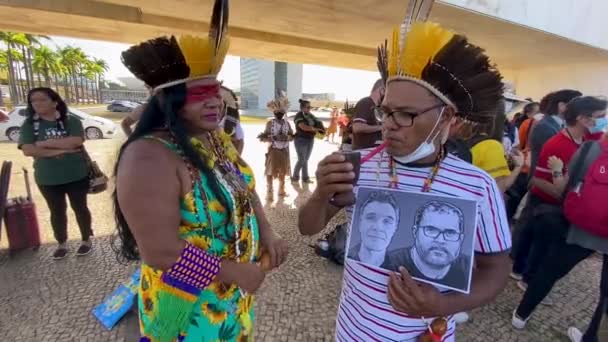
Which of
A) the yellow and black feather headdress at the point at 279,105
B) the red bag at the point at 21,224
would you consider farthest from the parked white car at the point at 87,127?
the red bag at the point at 21,224

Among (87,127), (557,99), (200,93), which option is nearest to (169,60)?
(200,93)

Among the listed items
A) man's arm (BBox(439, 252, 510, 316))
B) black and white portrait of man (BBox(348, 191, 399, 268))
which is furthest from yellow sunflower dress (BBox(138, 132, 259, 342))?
man's arm (BBox(439, 252, 510, 316))

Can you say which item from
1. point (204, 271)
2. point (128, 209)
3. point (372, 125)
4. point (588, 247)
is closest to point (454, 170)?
point (204, 271)

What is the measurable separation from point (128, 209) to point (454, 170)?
1182mm

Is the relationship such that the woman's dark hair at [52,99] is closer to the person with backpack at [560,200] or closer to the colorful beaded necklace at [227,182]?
the colorful beaded necklace at [227,182]

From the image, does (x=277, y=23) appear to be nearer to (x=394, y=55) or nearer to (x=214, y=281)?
(x=394, y=55)

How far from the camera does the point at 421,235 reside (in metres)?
0.99

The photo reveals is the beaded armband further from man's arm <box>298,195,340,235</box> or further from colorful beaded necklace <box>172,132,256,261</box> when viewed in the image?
man's arm <box>298,195,340,235</box>

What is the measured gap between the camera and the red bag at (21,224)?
3721 mm

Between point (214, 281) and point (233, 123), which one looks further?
point (233, 123)

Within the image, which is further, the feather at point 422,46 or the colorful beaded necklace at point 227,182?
the colorful beaded necklace at point 227,182

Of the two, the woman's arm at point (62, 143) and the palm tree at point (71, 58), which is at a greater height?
the palm tree at point (71, 58)

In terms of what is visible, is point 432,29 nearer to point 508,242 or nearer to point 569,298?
point 508,242

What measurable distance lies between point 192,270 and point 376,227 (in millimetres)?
723
